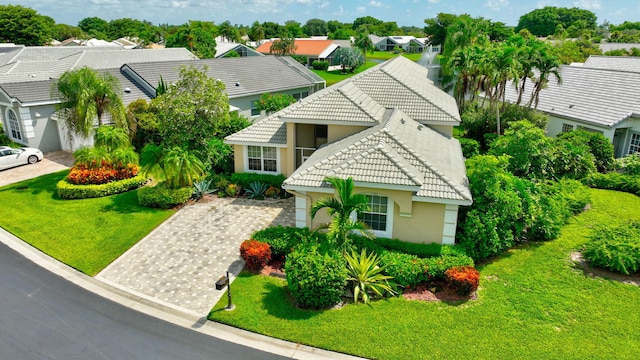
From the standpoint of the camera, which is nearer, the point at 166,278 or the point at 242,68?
the point at 166,278

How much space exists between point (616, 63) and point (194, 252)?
53.3 metres

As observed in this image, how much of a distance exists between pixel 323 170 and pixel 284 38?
3209 inches


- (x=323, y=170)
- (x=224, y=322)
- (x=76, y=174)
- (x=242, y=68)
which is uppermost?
(x=242, y=68)

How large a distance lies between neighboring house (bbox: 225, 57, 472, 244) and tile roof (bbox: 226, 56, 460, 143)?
55mm

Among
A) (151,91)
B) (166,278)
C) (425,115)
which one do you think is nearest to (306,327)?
(166,278)

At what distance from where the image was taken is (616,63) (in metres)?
50.3

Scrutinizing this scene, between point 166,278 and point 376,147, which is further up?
point 376,147

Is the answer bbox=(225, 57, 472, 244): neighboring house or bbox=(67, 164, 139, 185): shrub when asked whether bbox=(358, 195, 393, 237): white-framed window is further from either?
bbox=(67, 164, 139, 185): shrub

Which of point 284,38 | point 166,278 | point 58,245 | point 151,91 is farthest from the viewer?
point 284,38

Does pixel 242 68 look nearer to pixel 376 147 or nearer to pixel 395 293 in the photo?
pixel 376 147

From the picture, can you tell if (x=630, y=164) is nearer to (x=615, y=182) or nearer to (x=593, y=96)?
(x=615, y=182)

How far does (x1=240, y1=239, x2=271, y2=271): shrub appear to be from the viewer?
17062 millimetres

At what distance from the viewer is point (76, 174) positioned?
83.7 ft

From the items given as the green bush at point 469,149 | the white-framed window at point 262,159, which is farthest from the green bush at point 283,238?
the green bush at point 469,149
